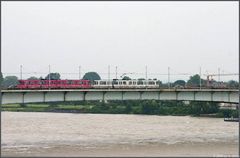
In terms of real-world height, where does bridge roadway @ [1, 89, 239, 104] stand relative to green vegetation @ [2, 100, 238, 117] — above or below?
above

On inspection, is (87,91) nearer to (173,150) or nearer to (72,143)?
(72,143)

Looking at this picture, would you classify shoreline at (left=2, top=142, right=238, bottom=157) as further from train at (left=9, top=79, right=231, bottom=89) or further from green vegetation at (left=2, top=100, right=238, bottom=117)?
green vegetation at (left=2, top=100, right=238, bottom=117)

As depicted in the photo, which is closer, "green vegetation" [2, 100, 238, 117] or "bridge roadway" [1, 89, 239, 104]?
"bridge roadway" [1, 89, 239, 104]

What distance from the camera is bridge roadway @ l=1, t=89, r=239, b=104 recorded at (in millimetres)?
38875

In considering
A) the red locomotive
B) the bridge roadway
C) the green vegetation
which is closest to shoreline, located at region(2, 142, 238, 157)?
the bridge roadway

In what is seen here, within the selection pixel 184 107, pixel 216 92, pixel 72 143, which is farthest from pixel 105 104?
pixel 72 143

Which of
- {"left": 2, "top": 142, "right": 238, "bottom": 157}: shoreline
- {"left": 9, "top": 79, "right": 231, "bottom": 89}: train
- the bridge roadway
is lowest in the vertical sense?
{"left": 2, "top": 142, "right": 238, "bottom": 157}: shoreline

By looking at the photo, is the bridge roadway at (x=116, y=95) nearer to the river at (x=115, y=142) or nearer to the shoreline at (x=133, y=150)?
the river at (x=115, y=142)

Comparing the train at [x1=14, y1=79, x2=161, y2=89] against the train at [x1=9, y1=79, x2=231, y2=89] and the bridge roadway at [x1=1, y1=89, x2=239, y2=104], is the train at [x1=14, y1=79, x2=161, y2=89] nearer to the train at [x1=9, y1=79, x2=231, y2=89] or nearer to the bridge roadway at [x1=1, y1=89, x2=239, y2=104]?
the train at [x1=9, y1=79, x2=231, y2=89]

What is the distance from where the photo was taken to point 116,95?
1735 inches

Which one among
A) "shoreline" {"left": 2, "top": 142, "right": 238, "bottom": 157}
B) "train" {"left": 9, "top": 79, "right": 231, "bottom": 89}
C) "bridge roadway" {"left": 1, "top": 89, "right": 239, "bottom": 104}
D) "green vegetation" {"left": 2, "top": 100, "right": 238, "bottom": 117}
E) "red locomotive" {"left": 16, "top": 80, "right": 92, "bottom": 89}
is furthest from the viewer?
"green vegetation" {"left": 2, "top": 100, "right": 238, "bottom": 117}

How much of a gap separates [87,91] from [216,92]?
14708mm

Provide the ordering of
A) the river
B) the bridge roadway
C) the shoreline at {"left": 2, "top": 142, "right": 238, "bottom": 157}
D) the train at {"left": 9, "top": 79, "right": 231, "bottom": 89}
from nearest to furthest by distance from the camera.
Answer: the shoreline at {"left": 2, "top": 142, "right": 238, "bottom": 157} < the river < the bridge roadway < the train at {"left": 9, "top": 79, "right": 231, "bottom": 89}

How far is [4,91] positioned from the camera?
122 feet
